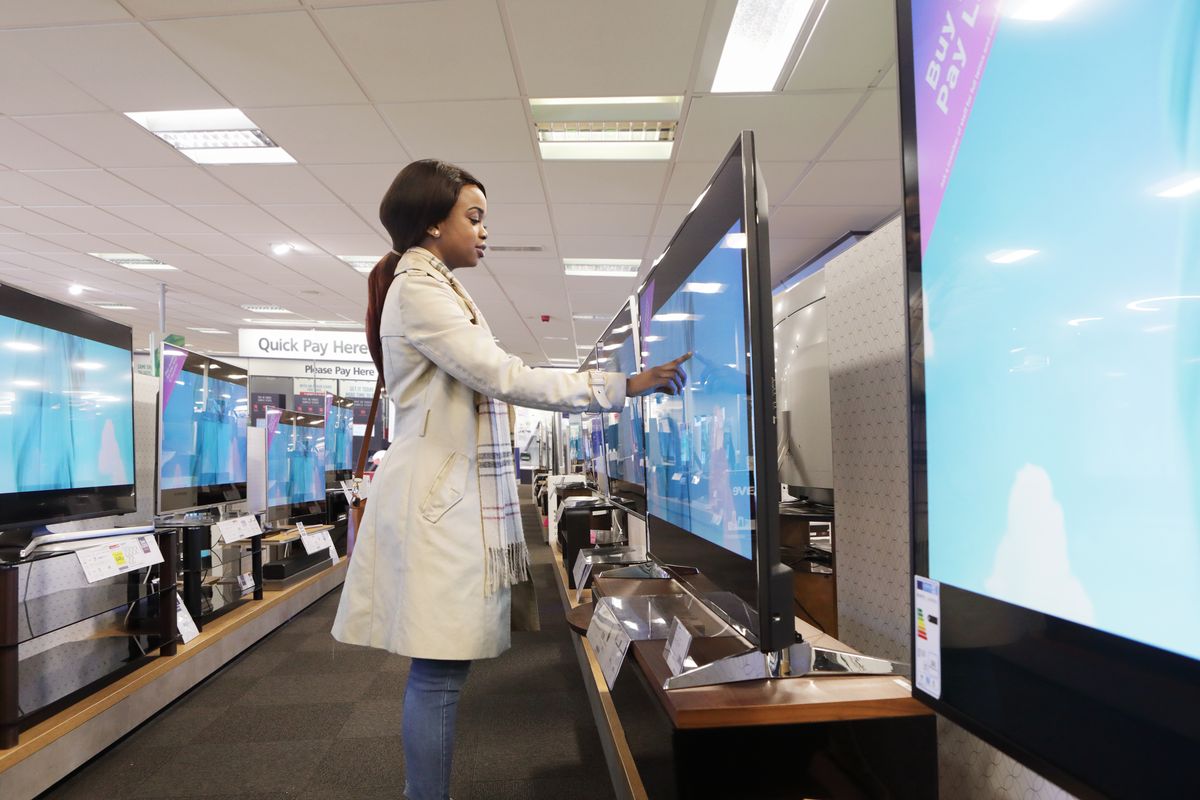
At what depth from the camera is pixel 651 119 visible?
3.86 metres

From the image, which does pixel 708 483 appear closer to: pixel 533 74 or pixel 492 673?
pixel 492 673

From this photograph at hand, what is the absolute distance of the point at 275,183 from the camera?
185 inches

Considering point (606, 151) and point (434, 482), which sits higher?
point (606, 151)

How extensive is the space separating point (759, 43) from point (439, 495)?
2914 millimetres

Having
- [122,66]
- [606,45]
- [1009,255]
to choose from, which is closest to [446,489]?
[1009,255]

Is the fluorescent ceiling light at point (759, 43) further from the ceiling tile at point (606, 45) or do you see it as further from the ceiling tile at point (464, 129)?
the ceiling tile at point (464, 129)

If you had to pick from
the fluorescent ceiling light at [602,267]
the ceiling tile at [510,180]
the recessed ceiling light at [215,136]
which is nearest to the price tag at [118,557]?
the recessed ceiling light at [215,136]

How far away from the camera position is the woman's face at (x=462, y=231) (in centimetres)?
138

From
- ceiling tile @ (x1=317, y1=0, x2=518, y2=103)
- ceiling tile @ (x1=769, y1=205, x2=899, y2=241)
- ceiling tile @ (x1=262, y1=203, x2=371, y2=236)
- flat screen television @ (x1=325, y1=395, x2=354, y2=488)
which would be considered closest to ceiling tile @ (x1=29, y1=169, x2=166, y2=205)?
ceiling tile @ (x1=262, y1=203, x2=371, y2=236)

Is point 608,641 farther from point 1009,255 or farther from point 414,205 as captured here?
point 414,205

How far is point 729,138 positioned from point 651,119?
55cm

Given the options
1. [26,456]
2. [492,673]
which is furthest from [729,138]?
[26,456]

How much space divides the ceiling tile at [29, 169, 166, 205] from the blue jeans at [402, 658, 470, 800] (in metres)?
5.16

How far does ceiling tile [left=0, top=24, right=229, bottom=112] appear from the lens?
9.69ft
